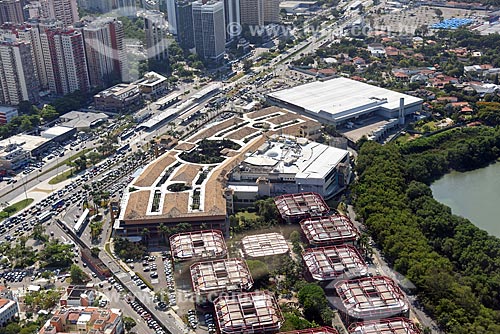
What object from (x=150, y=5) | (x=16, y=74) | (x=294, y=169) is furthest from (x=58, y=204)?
(x=150, y=5)

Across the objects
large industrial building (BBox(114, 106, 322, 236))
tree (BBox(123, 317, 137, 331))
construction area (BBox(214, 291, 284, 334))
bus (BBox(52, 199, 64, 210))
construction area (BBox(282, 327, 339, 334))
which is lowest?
bus (BBox(52, 199, 64, 210))

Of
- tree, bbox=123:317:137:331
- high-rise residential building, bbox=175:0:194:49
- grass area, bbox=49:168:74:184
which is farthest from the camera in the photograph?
high-rise residential building, bbox=175:0:194:49

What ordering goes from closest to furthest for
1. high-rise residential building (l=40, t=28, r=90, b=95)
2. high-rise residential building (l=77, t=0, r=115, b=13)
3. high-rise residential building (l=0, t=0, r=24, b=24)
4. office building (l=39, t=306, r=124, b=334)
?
office building (l=39, t=306, r=124, b=334), high-rise residential building (l=40, t=28, r=90, b=95), high-rise residential building (l=0, t=0, r=24, b=24), high-rise residential building (l=77, t=0, r=115, b=13)

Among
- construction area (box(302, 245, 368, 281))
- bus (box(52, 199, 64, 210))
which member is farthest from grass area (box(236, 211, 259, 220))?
bus (box(52, 199, 64, 210))

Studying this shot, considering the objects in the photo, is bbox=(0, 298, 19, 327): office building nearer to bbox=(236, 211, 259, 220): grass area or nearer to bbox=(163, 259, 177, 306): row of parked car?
bbox=(163, 259, 177, 306): row of parked car

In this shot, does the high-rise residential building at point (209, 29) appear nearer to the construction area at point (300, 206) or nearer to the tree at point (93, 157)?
the tree at point (93, 157)
